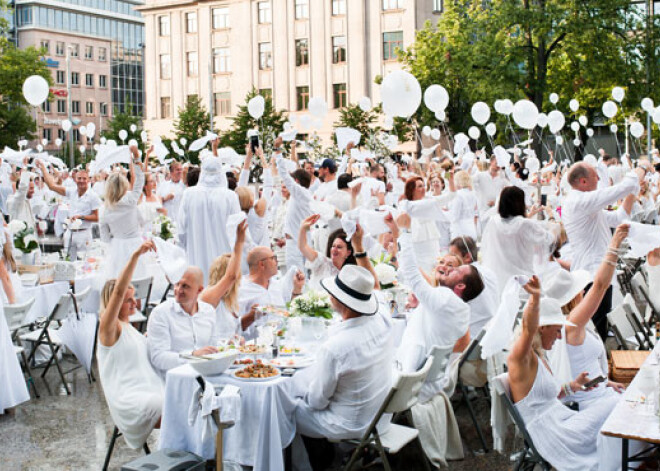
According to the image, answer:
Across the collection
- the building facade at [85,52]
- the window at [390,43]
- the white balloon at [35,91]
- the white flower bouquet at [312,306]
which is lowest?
the white flower bouquet at [312,306]

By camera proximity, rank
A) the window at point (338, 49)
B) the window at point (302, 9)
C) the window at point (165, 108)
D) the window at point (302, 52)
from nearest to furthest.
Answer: the window at point (338, 49), the window at point (302, 9), the window at point (302, 52), the window at point (165, 108)

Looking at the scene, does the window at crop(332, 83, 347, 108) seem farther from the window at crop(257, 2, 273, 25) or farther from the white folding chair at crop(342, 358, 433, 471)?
the white folding chair at crop(342, 358, 433, 471)

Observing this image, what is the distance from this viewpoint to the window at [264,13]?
186 feet

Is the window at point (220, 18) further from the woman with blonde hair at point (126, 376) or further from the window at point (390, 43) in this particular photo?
the woman with blonde hair at point (126, 376)

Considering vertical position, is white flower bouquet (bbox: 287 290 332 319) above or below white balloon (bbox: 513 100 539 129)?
below

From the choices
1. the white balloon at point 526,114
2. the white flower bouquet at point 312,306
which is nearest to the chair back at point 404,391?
the white flower bouquet at point 312,306

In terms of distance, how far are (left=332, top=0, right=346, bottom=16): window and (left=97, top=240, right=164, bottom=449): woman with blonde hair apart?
49.3 meters

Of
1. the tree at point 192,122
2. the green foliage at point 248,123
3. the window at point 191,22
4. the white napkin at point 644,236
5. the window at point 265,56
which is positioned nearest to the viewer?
the white napkin at point 644,236

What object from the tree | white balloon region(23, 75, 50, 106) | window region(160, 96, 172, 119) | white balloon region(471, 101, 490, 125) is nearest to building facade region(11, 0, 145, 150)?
window region(160, 96, 172, 119)

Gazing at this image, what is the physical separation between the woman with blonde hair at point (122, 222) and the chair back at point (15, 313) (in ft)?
6.59

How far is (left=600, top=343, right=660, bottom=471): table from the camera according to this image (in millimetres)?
3968

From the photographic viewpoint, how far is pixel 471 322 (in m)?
6.57

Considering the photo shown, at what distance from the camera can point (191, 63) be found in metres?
61.3

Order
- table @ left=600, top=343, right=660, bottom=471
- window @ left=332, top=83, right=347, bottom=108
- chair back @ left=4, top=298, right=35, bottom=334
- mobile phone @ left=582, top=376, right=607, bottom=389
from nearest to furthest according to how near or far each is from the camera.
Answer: table @ left=600, top=343, right=660, bottom=471 → mobile phone @ left=582, top=376, right=607, bottom=389 → chair back @ left=4, top=298, right=35, bottom=334 → window @ left=332, top=83, right=347, bottom=108
